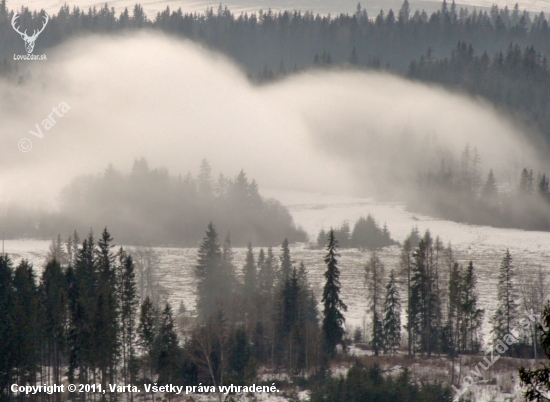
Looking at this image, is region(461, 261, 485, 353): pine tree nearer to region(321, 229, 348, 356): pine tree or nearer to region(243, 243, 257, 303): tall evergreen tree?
region(321, 229, 348, 356): pine tree

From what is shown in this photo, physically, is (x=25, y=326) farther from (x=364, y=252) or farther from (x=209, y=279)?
(x=364, y=252)

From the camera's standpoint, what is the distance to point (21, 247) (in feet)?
376

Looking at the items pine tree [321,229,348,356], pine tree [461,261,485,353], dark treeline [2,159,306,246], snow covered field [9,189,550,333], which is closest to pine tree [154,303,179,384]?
pine tree [321,229,348,356]

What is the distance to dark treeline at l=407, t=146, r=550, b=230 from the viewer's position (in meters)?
130

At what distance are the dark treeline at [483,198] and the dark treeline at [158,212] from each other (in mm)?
26860

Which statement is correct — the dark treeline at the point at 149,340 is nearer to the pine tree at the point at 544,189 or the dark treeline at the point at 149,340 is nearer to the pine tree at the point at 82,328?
the pine tree at the point at 82,328

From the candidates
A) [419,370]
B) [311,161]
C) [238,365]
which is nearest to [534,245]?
[419,370]

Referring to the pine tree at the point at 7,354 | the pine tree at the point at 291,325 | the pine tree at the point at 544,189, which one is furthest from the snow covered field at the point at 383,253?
the pine tree at the point at 7,354

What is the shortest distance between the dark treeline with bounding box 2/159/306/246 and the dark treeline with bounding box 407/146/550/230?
26.9 metres

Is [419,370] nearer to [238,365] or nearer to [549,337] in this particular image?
[238,365]

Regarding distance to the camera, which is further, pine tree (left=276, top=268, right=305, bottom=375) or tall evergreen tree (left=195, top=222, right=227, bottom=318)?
tall evergreen tree (left=195, top=222, right=227, bottom=318)

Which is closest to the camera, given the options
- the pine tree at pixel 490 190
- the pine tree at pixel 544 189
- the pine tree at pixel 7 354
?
the pine tree at pixel 7 354

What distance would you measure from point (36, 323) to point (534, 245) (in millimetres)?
74940

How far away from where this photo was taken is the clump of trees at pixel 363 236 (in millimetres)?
115750
